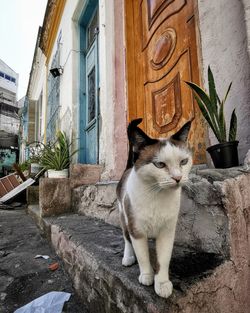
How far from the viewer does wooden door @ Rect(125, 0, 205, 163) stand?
87.7 inches

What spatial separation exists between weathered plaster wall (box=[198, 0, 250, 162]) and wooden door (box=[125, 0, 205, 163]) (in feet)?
1.29

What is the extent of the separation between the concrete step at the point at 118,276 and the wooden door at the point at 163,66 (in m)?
1.11

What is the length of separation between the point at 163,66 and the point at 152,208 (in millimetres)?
2102

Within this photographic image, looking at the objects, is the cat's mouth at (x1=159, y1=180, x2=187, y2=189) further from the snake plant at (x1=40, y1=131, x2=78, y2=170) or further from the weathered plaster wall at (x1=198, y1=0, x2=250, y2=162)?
the snake plant at (x1=40, y1=131, x2=78, y2=170)

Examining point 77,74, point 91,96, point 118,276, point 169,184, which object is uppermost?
point 77,74

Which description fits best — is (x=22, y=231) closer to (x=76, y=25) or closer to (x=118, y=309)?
(x=118, y=309)

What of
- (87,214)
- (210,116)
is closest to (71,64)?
(87,214)

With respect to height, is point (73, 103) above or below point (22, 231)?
above

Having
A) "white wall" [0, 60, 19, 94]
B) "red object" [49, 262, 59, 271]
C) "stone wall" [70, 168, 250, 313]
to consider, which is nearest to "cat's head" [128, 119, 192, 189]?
"stone wall" [70, 168, 250, 313]

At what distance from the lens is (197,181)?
126 cm

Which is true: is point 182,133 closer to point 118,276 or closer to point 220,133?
point 220,133

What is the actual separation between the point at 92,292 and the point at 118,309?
A: 0.31 m

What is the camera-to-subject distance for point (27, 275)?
169cm

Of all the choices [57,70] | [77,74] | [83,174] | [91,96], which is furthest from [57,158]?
[57,70]
